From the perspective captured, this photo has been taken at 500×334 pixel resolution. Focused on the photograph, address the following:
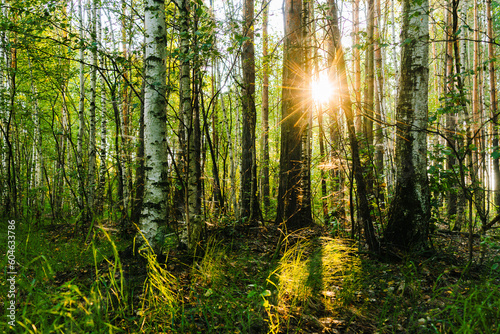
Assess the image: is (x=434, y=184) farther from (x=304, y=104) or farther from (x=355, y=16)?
(x=355, y=16)

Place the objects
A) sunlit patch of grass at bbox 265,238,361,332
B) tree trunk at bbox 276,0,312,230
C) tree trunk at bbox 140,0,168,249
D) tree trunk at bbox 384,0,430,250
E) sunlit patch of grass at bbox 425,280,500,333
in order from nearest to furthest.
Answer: sunlit patch of grass at bbox 425,280,500,333 < sunlit patch of grass at bbox 265,238,361,332 < tree trunk at bbox 140,0,168,249 < tree trunk at bbox 384,0,430,250 < tree trunk at bbox 276,0,312,230

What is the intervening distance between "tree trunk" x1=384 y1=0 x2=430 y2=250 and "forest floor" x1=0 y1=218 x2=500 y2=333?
36 cm

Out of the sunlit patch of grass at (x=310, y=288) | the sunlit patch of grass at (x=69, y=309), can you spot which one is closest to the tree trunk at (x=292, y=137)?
the sunlit patch of grass at (x=310, y=288)

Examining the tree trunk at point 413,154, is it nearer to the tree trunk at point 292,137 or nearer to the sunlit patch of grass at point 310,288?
the sunlit patch of grass at point 310,288

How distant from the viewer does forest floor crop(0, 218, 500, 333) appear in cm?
199

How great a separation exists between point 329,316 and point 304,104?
12.2ft

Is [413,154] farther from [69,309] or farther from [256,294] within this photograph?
[69,309]

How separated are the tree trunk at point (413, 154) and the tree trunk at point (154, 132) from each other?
3.26 m

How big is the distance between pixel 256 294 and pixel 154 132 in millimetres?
2214

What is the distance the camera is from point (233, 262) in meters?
3.72

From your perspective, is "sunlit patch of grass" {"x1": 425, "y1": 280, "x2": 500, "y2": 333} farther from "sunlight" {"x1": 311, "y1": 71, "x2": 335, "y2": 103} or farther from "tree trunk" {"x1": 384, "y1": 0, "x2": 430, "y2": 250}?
"sunlight" {"x1": 311, "y1": 71, "x2": 335, "y2": 103}

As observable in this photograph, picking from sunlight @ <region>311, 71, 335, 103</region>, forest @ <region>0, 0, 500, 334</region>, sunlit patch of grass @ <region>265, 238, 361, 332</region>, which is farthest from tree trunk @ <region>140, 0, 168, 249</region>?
sunlight @ <region>311, 71, 335, 103</region>

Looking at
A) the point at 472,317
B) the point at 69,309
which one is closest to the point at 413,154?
the point at 472,317

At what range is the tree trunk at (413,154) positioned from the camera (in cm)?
381
